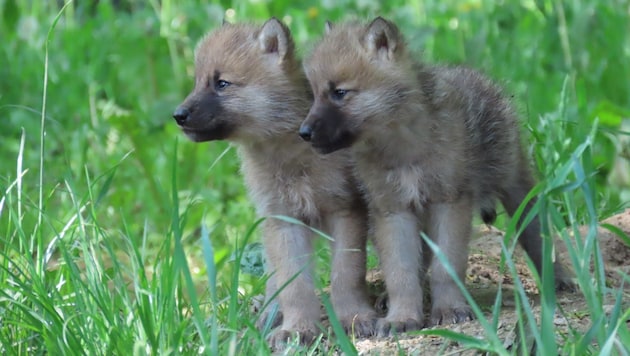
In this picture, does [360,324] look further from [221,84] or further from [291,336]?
[221,84]

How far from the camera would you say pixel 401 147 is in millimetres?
4367

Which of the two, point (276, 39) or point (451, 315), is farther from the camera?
point (276, 39)

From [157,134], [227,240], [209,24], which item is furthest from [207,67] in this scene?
[209,24]

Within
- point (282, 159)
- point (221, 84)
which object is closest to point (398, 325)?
point (282, 159)

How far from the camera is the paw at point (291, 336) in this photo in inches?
165

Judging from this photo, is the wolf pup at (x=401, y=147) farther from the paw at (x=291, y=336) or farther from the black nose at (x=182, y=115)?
the black nose at (x=182, y=115)

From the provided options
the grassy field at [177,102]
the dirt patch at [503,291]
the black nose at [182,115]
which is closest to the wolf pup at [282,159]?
the black nose at [182,115]

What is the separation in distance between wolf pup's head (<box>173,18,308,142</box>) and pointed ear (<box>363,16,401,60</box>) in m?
0.37

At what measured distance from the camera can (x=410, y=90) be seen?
438 centimetres

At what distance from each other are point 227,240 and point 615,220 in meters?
2.10

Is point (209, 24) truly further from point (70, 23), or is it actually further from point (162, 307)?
point (162, 307)

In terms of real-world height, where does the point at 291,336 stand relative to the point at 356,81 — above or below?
below

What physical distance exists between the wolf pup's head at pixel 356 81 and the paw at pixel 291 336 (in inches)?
25.4

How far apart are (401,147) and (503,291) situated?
0.75m
